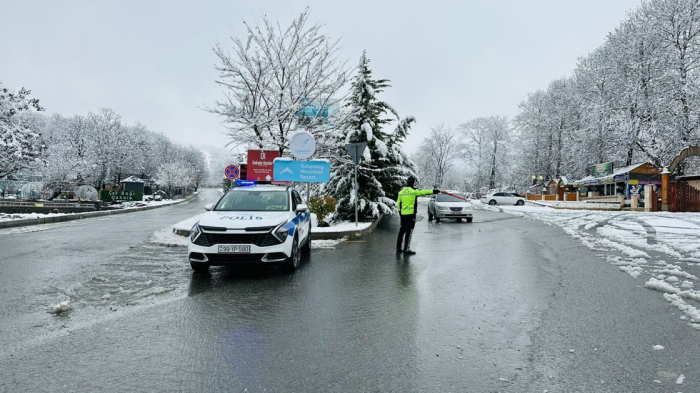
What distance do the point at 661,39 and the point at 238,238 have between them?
37092 millimetres

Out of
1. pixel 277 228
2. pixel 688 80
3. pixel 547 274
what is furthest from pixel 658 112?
pixel 277 228

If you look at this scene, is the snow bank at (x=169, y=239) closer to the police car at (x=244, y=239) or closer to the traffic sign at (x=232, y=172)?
the police car at (x=244, y=239)

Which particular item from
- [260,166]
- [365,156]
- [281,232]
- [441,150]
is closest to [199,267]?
[281,232]

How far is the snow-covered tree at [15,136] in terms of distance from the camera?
23469 mm

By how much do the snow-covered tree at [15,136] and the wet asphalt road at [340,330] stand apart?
809 inches

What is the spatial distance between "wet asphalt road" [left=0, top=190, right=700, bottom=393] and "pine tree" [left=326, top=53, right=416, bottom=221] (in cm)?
986

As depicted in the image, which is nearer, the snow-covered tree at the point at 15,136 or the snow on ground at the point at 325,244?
the snow on ground at the point at 325,244

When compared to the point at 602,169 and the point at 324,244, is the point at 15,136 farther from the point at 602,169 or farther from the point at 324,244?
the point at 602,169

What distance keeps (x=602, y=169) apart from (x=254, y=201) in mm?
39318

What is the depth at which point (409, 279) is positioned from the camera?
680 centimetres

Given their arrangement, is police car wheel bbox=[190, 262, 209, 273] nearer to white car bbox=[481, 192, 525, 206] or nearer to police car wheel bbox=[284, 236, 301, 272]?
police car wheel bbox=[284, 236, 301, 272]

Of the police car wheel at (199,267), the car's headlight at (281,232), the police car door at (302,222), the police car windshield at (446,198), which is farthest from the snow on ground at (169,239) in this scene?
the police car windshield at (446,198)

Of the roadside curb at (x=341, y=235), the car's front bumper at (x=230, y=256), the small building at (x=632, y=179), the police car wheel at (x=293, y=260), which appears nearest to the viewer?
the car's front bumper at (x=230, y=256)

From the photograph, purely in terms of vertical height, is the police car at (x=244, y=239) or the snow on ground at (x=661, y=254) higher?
the police car at (x=244, y=239)
